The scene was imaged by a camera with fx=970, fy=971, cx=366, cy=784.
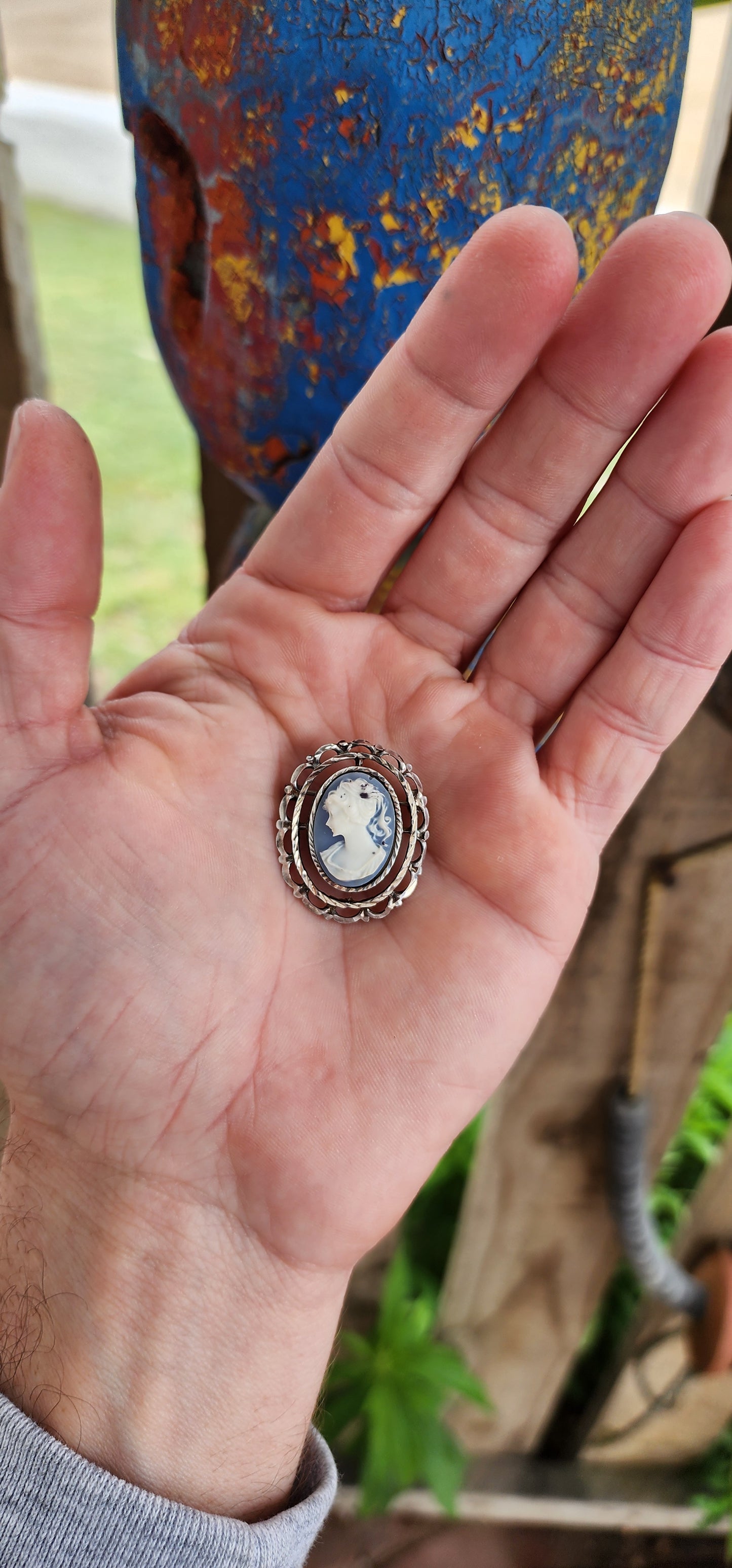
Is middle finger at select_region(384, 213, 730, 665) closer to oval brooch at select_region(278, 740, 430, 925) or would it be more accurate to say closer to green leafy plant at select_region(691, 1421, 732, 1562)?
oval brooch at select_region(278, 740, 430, 925)

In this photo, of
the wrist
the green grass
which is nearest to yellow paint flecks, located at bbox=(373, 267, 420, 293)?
the wrist

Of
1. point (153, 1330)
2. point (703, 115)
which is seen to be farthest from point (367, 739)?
point (703, 115)

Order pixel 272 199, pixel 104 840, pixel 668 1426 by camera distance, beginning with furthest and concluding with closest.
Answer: pixel 668 1426 < pixel 104 840 < pixel 272 199

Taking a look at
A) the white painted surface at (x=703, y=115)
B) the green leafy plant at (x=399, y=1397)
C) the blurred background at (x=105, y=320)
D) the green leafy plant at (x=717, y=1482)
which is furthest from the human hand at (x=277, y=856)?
the blurred background at (x=105, y=320)

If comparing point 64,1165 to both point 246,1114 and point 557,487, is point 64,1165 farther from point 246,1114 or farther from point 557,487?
point 557,487

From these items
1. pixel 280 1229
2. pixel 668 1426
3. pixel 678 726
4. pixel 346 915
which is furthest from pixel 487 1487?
pixel 678 726

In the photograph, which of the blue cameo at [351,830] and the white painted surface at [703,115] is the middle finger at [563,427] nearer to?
the white painted surface at [703,115]
